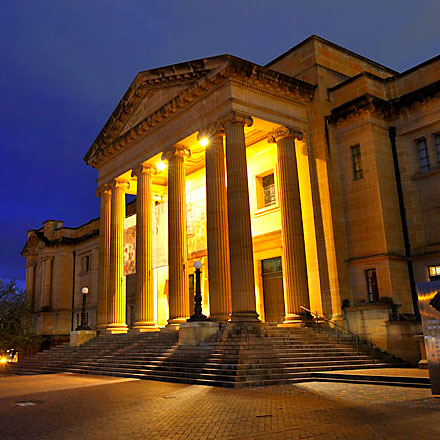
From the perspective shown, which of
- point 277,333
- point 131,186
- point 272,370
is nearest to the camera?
point 272,370

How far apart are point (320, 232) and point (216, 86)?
810cm

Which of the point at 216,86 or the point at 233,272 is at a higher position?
the point at 216,86

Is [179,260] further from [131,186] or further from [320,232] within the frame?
[131,186]

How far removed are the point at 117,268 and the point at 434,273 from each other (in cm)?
1680

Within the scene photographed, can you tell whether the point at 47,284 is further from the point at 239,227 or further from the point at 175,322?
the point at 239,227

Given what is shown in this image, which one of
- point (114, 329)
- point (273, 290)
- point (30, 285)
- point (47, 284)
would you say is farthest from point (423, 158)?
point (30, 285)

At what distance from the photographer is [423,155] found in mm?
21547

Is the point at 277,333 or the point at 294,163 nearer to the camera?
the point at 277,333

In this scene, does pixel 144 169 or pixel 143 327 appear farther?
pixel 144 169

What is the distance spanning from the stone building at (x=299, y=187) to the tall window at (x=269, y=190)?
0.08 m

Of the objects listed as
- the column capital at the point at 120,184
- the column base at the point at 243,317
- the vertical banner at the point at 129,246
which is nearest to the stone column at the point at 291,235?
the column base at the point at 243,317

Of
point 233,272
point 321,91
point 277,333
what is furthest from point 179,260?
point 321,91

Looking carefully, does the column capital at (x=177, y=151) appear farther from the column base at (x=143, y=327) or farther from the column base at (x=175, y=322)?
the column base at (x=143, y=327)

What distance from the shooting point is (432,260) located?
66.8ft
